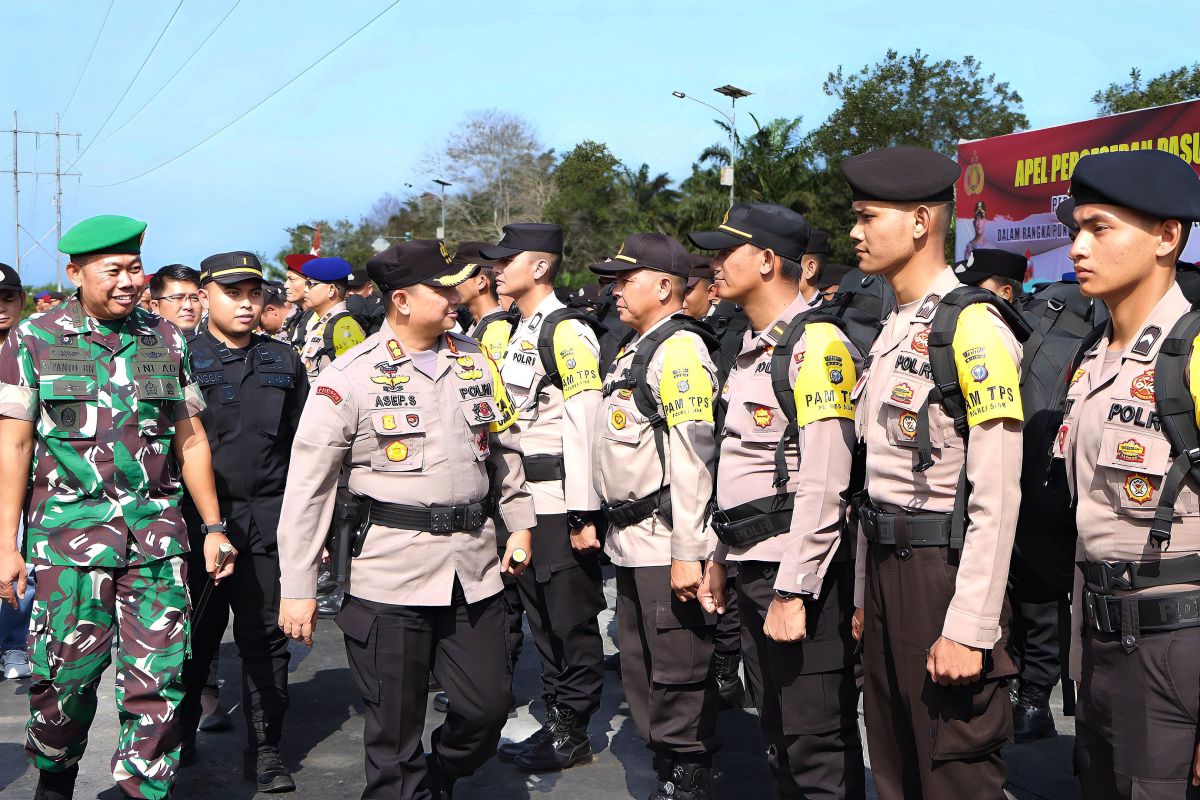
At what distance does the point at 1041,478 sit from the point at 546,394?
301cm

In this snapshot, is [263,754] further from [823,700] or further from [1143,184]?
[1143,184]

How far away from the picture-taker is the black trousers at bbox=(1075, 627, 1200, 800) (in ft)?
8.48

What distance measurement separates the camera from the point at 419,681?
398 centimetres

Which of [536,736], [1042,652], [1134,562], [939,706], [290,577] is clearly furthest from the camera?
[1042,652]

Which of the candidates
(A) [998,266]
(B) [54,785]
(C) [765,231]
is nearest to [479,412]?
(C) [765,231]

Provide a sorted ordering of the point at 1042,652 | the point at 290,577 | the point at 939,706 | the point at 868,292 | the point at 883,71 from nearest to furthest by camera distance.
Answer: the point at 939,706 → the point at 290,577 → the point at 868,292 → the point at 1042,652 → the point at 883,71

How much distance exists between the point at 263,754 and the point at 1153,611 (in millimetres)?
3934

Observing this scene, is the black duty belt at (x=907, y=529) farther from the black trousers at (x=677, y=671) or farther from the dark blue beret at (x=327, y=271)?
the dark blue beret at (x=327, y=271)

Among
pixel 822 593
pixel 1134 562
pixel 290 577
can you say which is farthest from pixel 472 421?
pixel 1134 562

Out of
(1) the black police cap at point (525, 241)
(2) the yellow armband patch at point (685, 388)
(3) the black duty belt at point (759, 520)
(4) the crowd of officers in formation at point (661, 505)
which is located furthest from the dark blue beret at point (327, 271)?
(3) the black duty belt at point (759, 520)

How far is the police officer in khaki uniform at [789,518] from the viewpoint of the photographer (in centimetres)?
351

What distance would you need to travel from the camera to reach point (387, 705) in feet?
12.8

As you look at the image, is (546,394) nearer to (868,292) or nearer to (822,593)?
(868,292)

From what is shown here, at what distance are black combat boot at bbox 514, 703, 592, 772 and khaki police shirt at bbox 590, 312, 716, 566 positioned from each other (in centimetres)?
109
